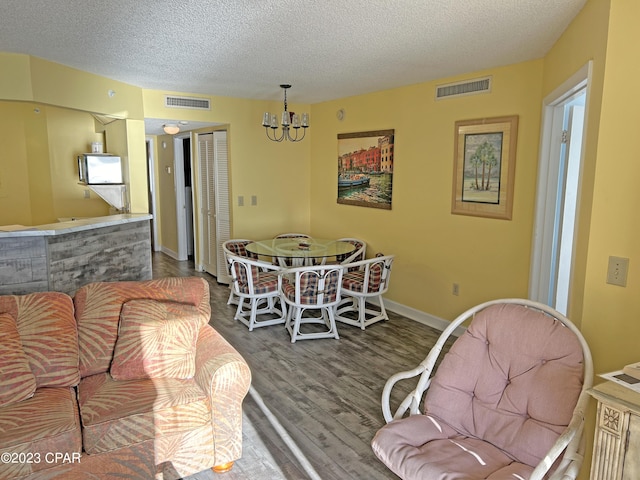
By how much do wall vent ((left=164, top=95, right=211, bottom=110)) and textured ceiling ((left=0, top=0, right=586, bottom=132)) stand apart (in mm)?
746

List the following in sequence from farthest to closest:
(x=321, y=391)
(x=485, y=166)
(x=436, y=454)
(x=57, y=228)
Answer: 1. (x=485, y=166)
2. (x=57, y=228)
3. (x=321, y=391)
4. (x=436, y=454)

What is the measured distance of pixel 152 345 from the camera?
2438 mm

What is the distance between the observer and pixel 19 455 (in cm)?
184

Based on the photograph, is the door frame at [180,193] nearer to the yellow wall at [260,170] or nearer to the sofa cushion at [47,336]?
the yellow wall at [260,170]

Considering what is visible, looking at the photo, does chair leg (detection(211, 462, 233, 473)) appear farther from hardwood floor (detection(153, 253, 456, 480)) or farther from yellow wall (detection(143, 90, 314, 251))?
yellow wall (detection(143, 90, 314, 251))

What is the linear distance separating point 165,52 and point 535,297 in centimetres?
347

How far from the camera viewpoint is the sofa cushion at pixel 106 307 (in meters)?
2.46

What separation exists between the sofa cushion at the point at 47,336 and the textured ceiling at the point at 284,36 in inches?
65.4

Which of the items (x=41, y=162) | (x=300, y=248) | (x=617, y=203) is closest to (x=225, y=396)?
(x=617, y=203)

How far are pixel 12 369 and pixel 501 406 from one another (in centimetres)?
231

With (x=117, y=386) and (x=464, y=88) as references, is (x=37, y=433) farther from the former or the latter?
(x=464, y=88)

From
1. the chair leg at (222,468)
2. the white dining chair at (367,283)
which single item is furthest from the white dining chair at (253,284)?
the chair leg at (222,468)

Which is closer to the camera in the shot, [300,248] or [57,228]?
[57,228]

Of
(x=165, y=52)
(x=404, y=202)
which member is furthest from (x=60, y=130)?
(x=404, y=202)
